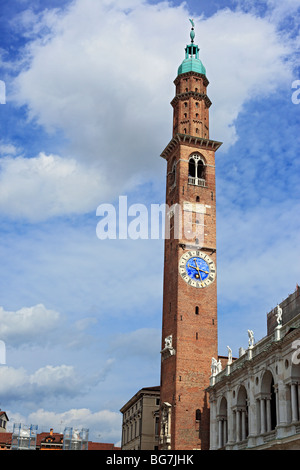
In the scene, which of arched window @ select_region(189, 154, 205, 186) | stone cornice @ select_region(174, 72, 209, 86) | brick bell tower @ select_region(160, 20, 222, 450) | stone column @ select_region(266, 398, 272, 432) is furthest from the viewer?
stone cornice @ select_region(174, 72, 209, 86)

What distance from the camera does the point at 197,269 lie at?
200ft

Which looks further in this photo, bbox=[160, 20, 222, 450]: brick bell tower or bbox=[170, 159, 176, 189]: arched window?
bbox=[170, 159, 176, 189]: arched window

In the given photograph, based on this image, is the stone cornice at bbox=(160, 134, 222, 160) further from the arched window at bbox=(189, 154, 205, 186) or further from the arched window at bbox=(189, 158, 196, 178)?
the arched window at bbox=(189, 158, 196, 178)

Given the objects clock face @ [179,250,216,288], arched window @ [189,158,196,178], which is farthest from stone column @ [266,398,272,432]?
arched window @ [189,158,196,178]

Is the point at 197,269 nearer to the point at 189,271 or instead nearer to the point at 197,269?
the point at 197,269

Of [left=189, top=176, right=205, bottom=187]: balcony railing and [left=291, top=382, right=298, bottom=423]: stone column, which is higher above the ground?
[left=189, top=176, right=205, bottom=187]: balcony railing

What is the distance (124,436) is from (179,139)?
1953 inches

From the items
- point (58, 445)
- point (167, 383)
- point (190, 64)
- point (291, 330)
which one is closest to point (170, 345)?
point (167, 383)

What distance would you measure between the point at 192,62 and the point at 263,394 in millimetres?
45885

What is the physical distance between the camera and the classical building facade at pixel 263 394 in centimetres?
3634

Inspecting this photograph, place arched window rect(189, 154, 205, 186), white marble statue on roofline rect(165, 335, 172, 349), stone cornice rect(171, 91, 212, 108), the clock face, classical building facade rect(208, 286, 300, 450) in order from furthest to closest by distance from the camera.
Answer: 1. stone cornice rect(171, 91, 212, 108)
2. arched window rect(189, 154, 205, 186)
3. the clock face
4. white marble statue on roofline rect(165, 335, 172, 349)
5. classical building facade rect(208, 286, 300, 450)

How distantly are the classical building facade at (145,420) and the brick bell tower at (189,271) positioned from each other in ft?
58.6

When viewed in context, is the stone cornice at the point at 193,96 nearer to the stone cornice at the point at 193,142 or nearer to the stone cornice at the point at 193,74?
the stone cornice at the point at 193,74

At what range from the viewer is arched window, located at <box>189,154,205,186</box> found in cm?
6575
